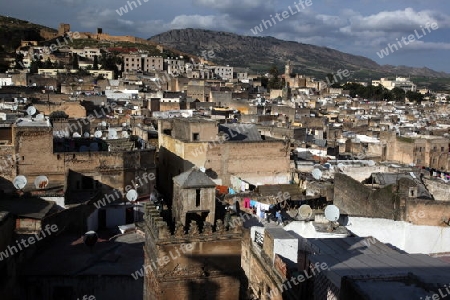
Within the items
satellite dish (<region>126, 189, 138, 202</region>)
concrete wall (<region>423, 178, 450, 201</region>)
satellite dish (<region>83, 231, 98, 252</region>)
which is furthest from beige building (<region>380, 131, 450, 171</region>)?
satellite dish (<region>83, 231, 98, 252</region>)

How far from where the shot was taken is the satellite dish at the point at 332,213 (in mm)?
14797

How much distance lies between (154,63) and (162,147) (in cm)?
7683

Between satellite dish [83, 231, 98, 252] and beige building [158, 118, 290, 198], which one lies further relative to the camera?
beige building [158, 118, 290, 198]

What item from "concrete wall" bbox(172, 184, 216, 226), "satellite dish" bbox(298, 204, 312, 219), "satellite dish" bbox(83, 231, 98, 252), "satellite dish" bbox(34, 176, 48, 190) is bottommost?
"satellite dish" bbox(83, 231, 98, 252)

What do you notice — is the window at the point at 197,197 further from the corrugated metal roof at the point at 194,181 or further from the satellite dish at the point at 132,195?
the satellite dish at the point at 132,195

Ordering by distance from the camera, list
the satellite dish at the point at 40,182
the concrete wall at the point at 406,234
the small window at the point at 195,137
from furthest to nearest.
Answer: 1. the small window at the point at 195,137
2. the satellite dish at the point at 40,182
3. the concrete wall at the point at 406,234

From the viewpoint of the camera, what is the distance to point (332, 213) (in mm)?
14875

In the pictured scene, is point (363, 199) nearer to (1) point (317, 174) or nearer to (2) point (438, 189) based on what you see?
(2) point (438, 189)

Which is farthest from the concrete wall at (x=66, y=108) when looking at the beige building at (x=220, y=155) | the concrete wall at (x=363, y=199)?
the concrete wall at (x=363, y=199)

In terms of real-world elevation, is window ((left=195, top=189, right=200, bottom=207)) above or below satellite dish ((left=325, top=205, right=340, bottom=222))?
above

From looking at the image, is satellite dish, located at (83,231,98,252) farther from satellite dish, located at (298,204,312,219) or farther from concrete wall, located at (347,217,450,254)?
concrete wall, located at (347,217,450,254)

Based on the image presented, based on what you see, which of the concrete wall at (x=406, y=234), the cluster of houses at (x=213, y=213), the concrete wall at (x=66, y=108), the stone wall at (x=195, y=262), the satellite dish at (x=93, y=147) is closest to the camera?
the stone wall at (x=195, y=262)

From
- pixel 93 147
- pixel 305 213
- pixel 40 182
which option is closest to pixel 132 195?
pixel 40 182

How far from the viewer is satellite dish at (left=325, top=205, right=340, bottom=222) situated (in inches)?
583
